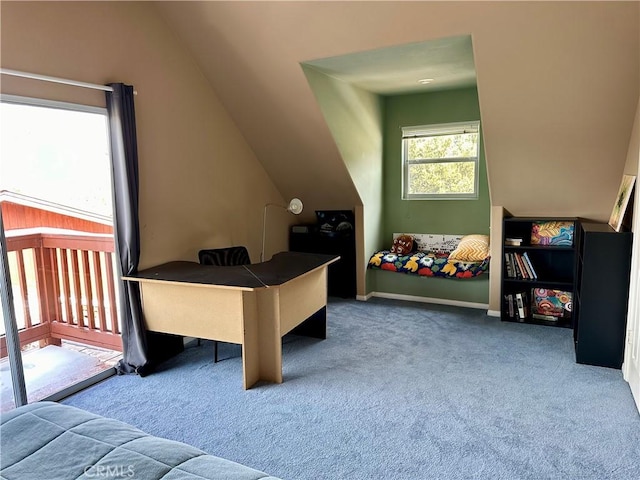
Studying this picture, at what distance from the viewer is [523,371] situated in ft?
9.61

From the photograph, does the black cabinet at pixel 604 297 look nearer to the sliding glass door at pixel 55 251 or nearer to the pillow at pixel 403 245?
the pillow at pixel 403 245

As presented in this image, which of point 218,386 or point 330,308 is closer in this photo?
point 218,386

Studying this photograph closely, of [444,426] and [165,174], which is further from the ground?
[165,174]

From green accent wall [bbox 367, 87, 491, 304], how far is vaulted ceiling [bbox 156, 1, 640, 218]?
574 mm

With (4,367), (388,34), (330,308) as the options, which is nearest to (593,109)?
(388,34)

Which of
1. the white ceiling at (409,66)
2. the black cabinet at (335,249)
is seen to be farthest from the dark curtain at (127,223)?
the black cabinet at (335,249)

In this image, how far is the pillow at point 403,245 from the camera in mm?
4961

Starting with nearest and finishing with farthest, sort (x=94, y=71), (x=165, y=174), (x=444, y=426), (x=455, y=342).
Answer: (x=444, y=426), (x=94, y=71), (x=165, y=174), (x=455, y=342)

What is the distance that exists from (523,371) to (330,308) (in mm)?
2073

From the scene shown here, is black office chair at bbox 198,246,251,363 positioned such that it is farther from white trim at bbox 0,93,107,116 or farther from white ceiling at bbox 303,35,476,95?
white ceiling at bbox 303,35,476,95

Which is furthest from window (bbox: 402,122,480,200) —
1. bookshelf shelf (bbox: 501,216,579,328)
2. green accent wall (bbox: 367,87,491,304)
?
bookshelf shelf (bbox: 501,216,579,328)

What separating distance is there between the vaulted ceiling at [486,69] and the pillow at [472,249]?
60 cm

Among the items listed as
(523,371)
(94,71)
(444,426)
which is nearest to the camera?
(444,426)

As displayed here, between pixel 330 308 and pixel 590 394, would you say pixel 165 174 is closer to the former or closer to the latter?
pixel 330 308
